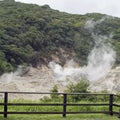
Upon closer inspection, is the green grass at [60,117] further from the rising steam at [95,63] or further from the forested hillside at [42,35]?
the rising steam at [95,63]

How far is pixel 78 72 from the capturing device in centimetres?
5856

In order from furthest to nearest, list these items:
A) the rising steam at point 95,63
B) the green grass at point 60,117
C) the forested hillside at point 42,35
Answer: the forested hillside at point 42,35, the rising steam at point 95,63, the green grass at point 60,117

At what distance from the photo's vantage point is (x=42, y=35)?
64438 mm

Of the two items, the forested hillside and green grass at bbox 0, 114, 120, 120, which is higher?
the forested hillside

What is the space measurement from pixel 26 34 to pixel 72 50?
9283mm

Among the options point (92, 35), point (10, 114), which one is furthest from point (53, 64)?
point (10, 114)

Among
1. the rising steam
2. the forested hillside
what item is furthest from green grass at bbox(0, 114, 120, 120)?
the rising steam

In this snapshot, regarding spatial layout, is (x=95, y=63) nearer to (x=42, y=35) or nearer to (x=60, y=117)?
(x=42, y=35)

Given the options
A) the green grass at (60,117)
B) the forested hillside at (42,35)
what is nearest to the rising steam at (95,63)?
the forested hillside at (42,35)

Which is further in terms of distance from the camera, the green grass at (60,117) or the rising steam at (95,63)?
the rising steam at (95,63)

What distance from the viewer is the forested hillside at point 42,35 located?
57.6m

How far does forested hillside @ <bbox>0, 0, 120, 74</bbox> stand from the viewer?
5762cm

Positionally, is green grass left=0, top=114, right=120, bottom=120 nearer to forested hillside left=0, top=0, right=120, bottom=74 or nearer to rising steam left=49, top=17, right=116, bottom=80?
forested hillside left=0, top=0, right=120, bottom=74

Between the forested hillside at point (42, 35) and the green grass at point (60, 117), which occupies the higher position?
the forested hillside at point (42, 35)
